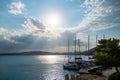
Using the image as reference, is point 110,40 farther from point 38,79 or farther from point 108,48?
point 38,79

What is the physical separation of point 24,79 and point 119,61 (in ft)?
163

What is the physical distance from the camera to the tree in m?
29.9

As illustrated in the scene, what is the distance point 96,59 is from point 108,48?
270 cm

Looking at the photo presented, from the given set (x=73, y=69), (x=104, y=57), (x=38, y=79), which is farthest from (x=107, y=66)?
(x=73, y=69)

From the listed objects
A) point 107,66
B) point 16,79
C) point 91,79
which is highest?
point 107,66

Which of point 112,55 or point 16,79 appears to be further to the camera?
point 16,79

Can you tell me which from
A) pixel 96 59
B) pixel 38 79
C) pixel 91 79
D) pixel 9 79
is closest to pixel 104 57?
pixel 96 59

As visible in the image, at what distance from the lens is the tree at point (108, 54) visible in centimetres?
2989

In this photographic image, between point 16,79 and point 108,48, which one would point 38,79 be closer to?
point 16,79

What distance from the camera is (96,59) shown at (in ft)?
102

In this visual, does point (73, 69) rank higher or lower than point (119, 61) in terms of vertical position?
lower

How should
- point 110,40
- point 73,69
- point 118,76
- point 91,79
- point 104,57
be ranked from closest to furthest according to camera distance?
point 118,76, point 104,57, point 110,40, point 91,79, point 73,69

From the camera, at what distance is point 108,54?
31109 mm

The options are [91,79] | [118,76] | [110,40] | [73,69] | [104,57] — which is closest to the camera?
[118,76]
